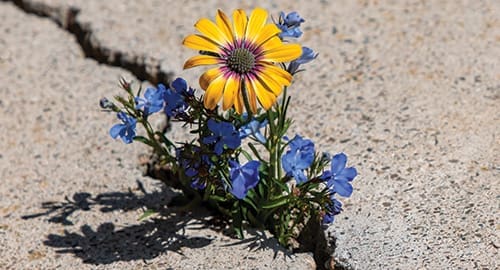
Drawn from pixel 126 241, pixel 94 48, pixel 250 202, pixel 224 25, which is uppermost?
pixel 94 48

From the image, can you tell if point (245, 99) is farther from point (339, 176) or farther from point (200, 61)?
point (339, 176)

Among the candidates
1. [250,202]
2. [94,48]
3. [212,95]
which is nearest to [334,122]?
[250,202]

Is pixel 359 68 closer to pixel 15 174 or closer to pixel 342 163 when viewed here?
pixel 342 163

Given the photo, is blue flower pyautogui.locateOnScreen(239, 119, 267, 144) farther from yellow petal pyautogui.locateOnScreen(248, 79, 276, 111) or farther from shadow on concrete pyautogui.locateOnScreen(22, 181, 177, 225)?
shadow on concrete pyautogui.locateOnScreen(22, 181, 177, 225)

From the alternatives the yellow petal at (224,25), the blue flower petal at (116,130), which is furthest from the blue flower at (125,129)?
the yellow petal at (224,25)

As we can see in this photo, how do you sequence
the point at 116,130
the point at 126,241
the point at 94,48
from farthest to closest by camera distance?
the point at 94,48, the point at 126,241, the point at 116,130

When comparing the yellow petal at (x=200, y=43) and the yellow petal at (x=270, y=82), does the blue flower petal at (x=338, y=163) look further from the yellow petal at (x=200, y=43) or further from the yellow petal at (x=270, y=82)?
the yellow petal at (x=200, y=43)

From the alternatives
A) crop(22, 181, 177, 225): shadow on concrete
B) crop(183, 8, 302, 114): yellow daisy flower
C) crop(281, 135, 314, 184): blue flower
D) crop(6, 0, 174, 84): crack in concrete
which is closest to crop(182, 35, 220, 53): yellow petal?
crop(183, 8, 302, 114): yellow daisy flower
